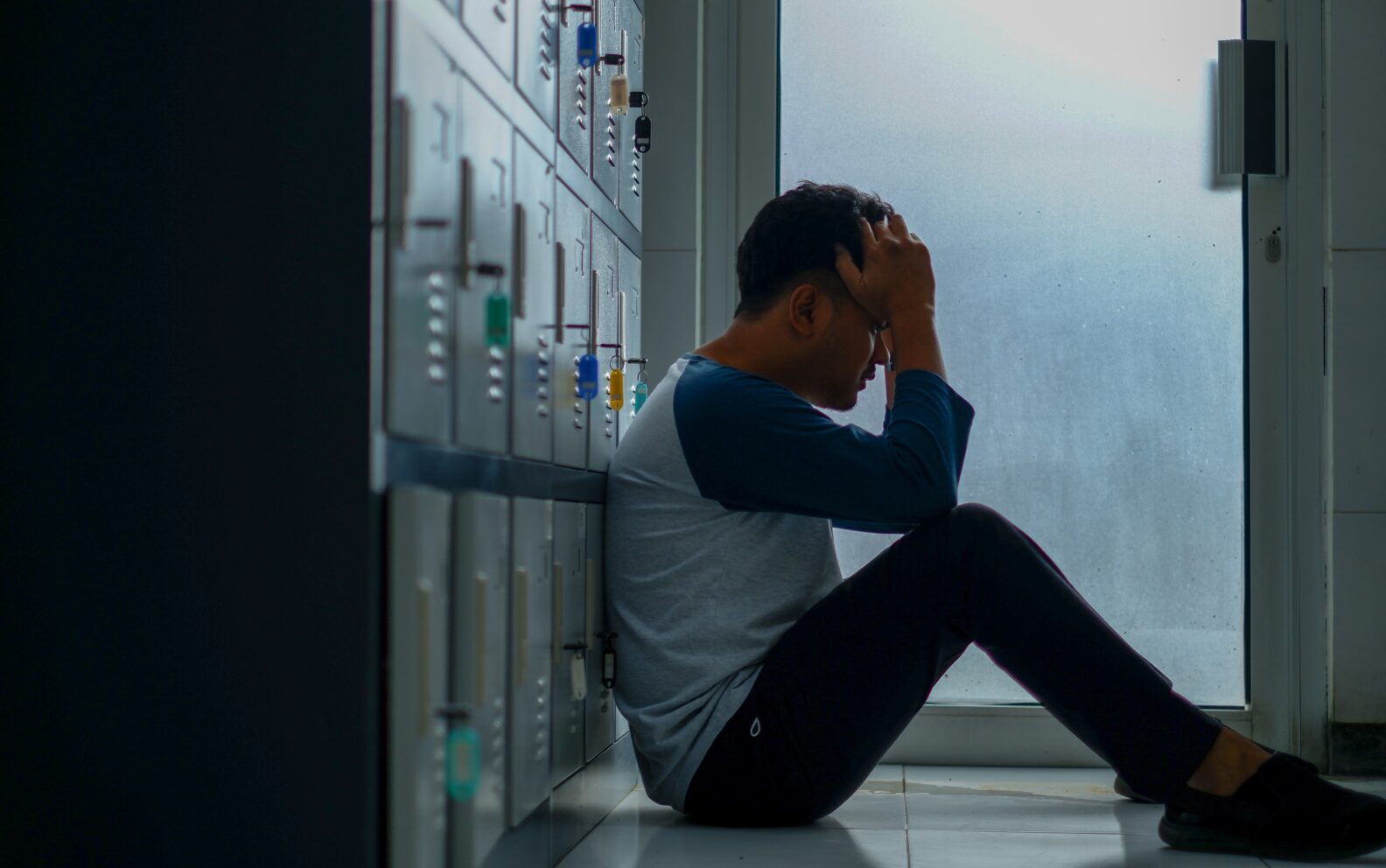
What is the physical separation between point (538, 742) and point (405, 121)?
2.19 feet

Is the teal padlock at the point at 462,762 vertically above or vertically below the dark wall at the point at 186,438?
below

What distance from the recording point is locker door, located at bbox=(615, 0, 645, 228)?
195 cm

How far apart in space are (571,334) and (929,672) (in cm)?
56

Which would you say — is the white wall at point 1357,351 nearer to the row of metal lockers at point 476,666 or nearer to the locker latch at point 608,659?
the locker latch at point 608,659

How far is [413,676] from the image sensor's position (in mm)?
961

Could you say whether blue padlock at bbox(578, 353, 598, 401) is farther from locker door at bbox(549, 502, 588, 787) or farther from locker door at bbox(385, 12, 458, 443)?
locker door at bbox(385, 12, 458, 443)

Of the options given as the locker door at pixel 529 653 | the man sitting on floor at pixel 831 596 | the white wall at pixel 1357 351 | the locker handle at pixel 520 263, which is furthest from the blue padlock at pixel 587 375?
the white wall at pixel 1357 351

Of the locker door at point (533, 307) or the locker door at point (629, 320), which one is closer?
the locker door at point (533, 307)

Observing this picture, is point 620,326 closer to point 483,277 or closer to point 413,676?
point 483,277

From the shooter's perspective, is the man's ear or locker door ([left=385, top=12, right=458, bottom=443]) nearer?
locker door ([left=385, top=12, right=458, bottom=443])

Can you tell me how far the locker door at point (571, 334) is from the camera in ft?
4.83

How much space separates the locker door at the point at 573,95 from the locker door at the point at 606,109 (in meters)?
0.04

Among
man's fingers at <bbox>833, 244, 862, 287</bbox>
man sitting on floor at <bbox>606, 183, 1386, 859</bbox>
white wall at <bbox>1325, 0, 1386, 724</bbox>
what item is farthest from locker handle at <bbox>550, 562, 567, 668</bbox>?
white wall at <bbox>1325, 0, 1386, 724</bbox>

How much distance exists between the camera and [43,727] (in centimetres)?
100
